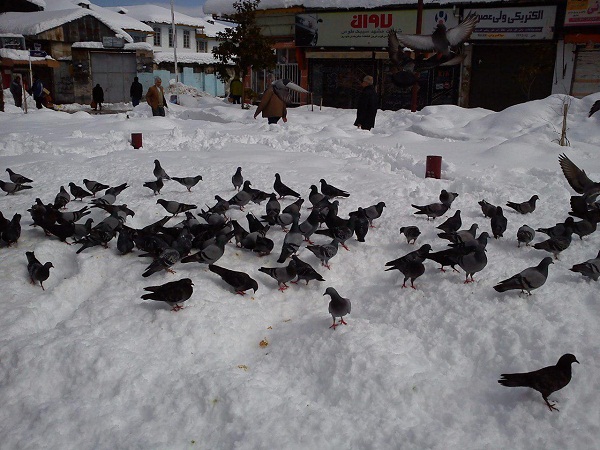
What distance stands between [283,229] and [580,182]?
4.72 meters

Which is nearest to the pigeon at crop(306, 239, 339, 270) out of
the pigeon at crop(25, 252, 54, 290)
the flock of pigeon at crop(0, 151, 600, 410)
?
the flock of pigeon at crop(0, 151, 600, 410)

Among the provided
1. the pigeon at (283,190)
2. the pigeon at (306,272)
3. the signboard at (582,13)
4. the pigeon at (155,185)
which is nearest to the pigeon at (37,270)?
Answer: the pigeon at (155,185)

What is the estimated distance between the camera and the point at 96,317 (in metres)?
5.07

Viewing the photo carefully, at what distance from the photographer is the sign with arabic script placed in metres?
19.6

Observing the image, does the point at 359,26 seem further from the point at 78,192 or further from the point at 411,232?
the point at 411,232

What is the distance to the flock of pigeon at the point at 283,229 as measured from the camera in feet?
17.4

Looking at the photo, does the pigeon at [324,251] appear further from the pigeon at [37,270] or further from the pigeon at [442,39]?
the pigeon at [442,39]

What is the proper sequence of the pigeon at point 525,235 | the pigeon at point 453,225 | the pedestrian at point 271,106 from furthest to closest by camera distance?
the pedestrian at point 271,106
the pigeon at point 453,225
the pigeon at point 525,235

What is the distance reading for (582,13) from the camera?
1864 centimetres

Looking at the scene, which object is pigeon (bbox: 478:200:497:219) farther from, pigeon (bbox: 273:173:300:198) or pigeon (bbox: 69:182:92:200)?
pigeon (bbox: 69:182:92:200)

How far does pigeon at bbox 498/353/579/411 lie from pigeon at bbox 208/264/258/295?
266 cm

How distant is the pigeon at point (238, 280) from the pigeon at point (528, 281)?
2510 mm

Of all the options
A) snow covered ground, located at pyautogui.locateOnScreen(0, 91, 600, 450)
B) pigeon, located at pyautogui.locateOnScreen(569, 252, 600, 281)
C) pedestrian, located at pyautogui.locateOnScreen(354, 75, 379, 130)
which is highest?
pedestrian, located at pyautogui.locateOnScreen(354, 75, 379, 130)

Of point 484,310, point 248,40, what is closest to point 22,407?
point 484,310
